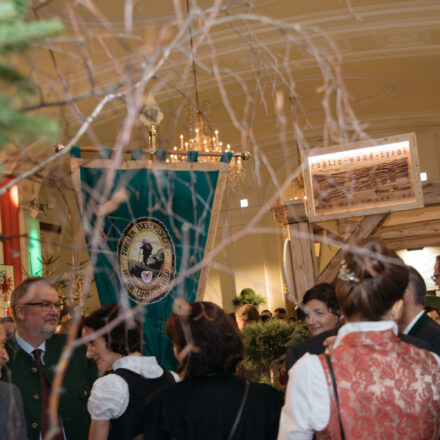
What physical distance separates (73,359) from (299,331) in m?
1.29

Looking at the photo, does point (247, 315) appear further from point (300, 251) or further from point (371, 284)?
point (371, 284)

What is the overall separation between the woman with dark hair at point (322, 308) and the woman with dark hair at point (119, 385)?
0.77 metres

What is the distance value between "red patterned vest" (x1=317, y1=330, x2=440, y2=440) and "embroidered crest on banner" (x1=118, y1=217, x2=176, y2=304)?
204 cm

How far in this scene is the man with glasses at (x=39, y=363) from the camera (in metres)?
2.35

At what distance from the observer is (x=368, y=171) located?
405cm

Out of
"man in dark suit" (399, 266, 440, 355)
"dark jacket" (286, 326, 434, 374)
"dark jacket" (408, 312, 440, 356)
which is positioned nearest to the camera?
"dark jacket" (408, 312, 440, 356)

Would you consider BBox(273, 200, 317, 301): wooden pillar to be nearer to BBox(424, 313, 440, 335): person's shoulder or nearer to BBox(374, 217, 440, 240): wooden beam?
BBox(424, 313, 440, 335): person's shoulder

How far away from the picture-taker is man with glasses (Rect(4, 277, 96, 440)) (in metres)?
2.35

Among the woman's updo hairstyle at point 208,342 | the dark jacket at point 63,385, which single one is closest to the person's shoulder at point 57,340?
the dark jacket at point 63,385

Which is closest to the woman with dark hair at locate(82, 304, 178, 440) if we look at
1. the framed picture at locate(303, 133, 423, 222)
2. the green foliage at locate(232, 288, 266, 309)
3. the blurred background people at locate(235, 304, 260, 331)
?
the framed picture at locate(303, 133, 423, 222)

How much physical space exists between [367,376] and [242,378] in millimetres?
547

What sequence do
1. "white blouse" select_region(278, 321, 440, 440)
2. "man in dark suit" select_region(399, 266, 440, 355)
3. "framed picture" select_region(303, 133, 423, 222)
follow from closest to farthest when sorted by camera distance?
1. "white blouse" select_region(278, 321, 440, 440)
2. "man in dark suit" select_region(399, 266, 440, 355)
3. "framed picture" select_region(303, 133, 423, 222)

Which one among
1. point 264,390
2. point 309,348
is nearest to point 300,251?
point 309,348

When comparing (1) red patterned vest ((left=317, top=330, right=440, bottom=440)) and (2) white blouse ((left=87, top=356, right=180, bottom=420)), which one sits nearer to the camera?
(1) red patterned vest ((left=317, top=330, right=440, bottom=440))
